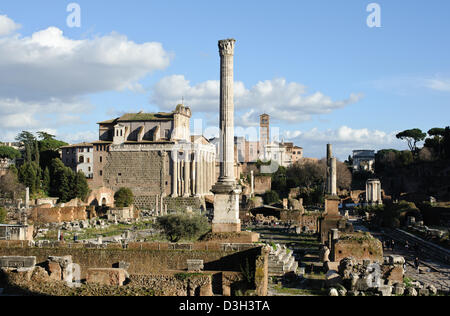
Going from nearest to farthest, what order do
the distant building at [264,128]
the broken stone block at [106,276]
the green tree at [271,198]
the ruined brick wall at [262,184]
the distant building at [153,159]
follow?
the broken stone block at [106,276]
the distant building at [153,159]
the green tree at [271,198]
the ruined brick wall at [262,184]
the distant building at [264,128]

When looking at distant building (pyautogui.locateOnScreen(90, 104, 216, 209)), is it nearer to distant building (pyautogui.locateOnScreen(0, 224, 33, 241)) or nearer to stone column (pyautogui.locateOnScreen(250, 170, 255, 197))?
stone column (pyautogui.locateOnScreen(250, 170, 255, 197))

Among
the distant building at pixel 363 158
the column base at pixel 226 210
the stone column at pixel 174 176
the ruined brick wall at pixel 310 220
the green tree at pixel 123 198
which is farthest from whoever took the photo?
the distant building at pixel 363 158

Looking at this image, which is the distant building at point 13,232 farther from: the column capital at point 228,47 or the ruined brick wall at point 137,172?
the ruined brick wall at point 137,172

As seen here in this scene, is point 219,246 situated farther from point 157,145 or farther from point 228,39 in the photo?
point 157,145

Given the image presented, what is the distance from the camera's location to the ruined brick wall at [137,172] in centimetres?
5975

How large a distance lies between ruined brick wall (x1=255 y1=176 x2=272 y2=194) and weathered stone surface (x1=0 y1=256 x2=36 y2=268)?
60.3 metres

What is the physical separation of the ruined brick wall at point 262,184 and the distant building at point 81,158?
23.4 meters

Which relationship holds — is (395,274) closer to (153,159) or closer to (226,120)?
(226,120)

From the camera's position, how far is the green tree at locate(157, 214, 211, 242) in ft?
79.6

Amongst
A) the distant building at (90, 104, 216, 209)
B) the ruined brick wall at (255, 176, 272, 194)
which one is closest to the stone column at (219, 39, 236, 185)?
the distant building at (90, 104, 216, 209)

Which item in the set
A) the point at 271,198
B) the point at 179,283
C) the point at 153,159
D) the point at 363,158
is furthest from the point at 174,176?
the point at 363,158

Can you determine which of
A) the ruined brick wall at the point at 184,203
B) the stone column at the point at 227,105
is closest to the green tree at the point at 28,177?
the ruined brick wall at the point at 184,203
